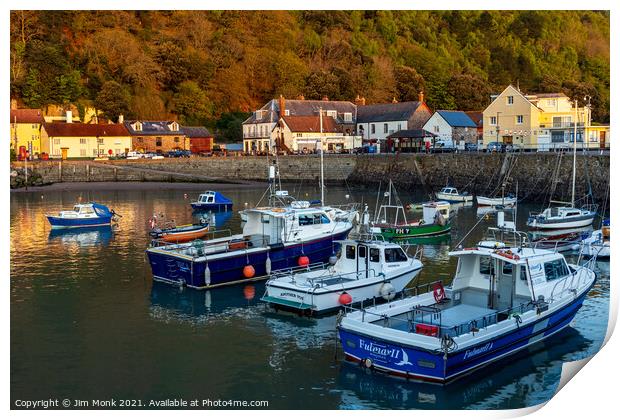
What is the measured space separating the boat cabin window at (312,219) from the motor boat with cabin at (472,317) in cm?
698

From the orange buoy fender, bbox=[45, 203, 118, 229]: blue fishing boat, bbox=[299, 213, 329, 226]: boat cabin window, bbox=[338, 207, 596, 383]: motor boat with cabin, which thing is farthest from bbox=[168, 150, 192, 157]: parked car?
bbox=[338, 207, 596, 383]: motor boat with cabin

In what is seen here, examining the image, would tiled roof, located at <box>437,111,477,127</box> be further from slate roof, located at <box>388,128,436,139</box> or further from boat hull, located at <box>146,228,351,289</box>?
boat hull, located at <box>146,228,351,289</box>

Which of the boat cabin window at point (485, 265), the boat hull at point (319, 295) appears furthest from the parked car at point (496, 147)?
the boat cabin window at point (485, 265)

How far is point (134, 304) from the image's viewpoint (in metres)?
16.6

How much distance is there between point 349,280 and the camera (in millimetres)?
15883

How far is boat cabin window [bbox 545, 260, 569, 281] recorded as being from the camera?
13.8 m

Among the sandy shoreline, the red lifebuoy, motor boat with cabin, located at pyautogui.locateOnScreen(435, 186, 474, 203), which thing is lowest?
the red lifebuoy

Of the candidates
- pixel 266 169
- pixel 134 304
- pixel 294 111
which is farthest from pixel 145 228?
pixel 294 111

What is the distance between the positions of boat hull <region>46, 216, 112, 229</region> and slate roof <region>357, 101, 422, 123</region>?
33321mm

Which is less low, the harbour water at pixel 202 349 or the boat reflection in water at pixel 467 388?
the harbour water at pixel 202 349

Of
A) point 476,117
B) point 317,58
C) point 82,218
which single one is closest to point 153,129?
point 317,58

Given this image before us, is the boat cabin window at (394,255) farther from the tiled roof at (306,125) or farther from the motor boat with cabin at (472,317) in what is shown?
the tiled roof at (306,125)

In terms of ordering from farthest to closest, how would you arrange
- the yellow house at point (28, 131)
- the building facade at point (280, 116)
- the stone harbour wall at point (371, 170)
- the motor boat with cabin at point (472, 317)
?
the building facade at point (280, 116), the yellow house at point (28, 131), the stone harbour wall at point (371, 170), the motor boat with cabin at point (472, 317)

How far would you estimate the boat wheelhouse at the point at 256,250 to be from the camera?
59.3 ft
